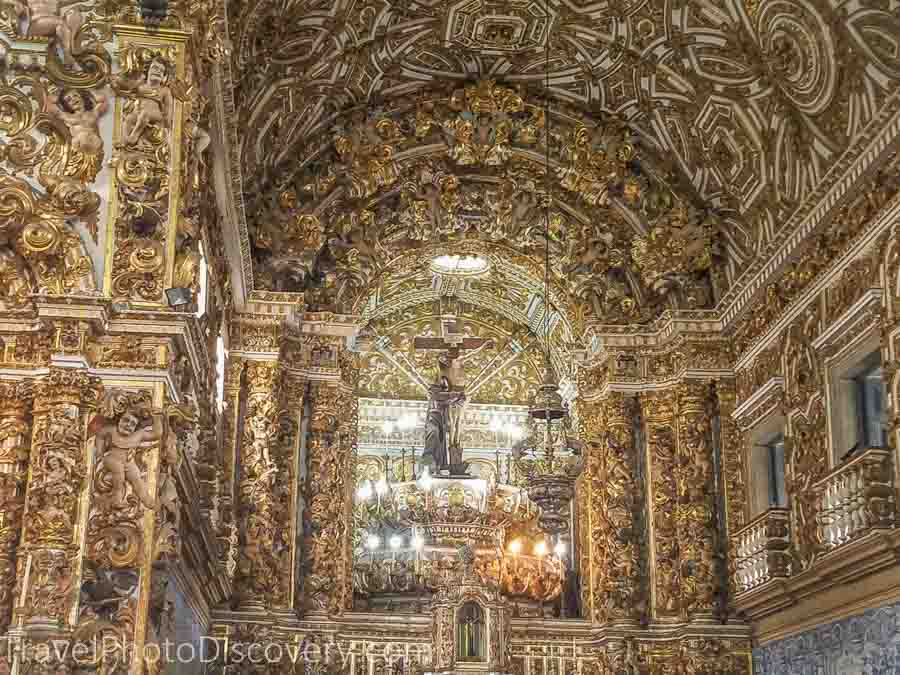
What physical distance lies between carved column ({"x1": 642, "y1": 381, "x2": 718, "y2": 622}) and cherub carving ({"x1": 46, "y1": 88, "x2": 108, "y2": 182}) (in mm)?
9460

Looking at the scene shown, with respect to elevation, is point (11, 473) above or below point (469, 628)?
above

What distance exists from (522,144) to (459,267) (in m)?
4.11

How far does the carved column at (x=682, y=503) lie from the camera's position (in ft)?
55.1

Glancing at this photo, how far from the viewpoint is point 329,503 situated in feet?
57.1

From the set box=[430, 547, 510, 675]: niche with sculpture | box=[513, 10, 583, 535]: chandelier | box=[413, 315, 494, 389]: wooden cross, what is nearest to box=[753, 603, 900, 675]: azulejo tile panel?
box=[513, 10, 583, 535]: chandelier

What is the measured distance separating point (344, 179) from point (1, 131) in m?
8.02

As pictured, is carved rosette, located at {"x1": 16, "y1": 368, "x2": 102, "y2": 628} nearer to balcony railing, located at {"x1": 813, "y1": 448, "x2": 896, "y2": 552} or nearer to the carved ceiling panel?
balcony railing, located at {"x1": 813, "y1": 448, "x2": 896, "y2": 552}

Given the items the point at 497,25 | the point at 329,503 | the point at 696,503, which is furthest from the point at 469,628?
the point at 497,25

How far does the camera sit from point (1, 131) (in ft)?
34.7

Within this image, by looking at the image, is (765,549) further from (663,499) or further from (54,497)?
(54,497)

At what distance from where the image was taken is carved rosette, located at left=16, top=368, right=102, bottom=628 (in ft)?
30.7

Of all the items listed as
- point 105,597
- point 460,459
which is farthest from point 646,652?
point 105,597

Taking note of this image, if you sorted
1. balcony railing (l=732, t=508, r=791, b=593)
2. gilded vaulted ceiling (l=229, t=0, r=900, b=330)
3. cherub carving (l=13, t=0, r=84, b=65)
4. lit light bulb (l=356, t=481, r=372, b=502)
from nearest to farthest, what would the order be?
cherub carving (l=13, t=0, r=84, b=65) < balcony railing (l=732, t=508, r=791, b=593) < gilded vaulted ceiling (l=229, t=0, r=900, b=330) < lit light bulb (l=356, t=481, r=372, b=502)

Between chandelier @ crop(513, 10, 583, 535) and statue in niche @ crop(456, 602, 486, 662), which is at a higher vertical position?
chandelier @ crop(513, 10, 583, 535)
